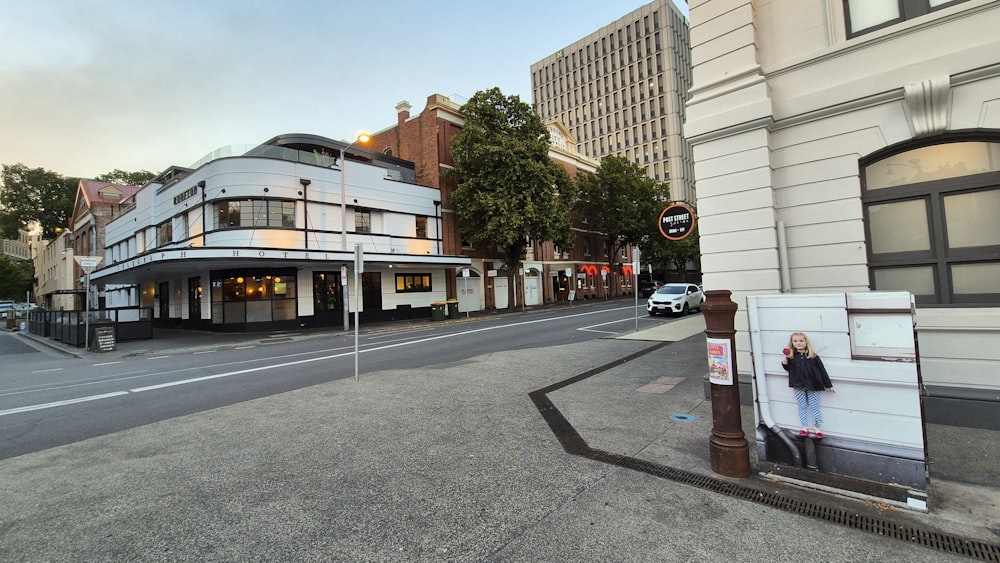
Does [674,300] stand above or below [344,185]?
below

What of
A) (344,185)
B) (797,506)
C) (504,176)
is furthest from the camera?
(504,176)

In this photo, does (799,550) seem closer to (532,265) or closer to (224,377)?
(224,377)

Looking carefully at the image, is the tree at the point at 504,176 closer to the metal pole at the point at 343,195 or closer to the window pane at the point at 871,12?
the metal pole at the point at 343,195

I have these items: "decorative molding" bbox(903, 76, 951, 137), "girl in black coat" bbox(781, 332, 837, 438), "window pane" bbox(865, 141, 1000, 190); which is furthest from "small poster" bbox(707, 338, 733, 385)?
"decorative molding" bbox(903, 76, 951, 137)

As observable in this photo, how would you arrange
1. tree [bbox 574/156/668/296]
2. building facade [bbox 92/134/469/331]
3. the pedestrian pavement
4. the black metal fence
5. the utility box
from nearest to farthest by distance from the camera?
the pedestrian pavement, the utility box, the black metal fence, building facade [bbox 92/134/469/331], tree [bbox 574/156/668/296]

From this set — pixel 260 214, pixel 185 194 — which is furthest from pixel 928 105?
pixel 185 194

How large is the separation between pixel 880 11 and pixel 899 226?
2.79m

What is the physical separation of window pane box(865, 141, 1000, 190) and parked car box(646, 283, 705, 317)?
16.9 metres

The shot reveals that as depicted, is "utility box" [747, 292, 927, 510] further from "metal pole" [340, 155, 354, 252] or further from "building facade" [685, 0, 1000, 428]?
"metal pole" [340, 155, 354, 252]

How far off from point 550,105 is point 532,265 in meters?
61.8

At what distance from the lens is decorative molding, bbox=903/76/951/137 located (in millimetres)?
4941

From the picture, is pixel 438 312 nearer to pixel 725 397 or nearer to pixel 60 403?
pixel 60 403

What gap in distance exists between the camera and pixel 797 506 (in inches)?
132

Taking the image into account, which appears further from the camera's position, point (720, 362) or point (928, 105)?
point (928, 105)
